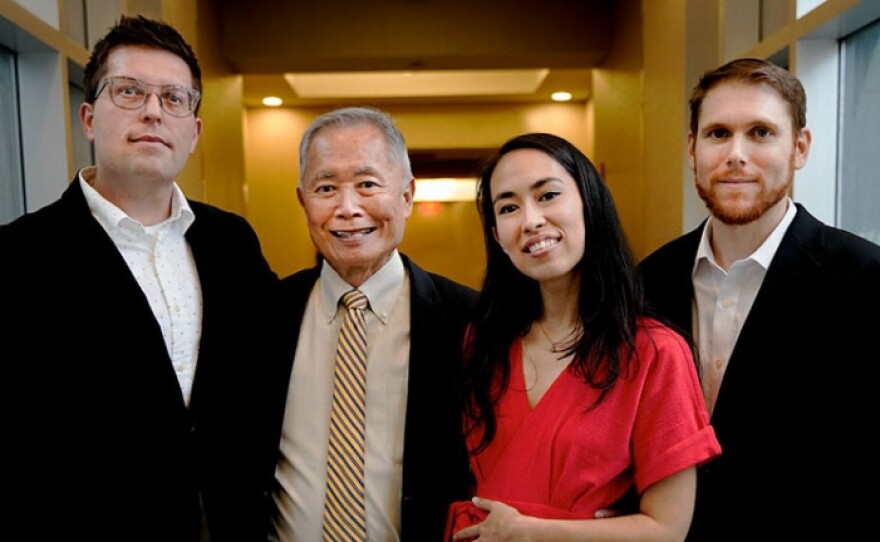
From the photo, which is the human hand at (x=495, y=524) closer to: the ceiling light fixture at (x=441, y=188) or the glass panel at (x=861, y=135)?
the glass panel at (x=861, y=135)

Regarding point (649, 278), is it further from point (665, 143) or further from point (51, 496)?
point (665, 143)

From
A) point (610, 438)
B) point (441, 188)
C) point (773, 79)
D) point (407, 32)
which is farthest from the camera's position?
point (441, 188)

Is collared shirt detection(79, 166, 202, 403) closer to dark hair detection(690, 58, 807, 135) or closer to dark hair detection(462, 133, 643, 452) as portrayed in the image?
dark hair detection(462, 133, 643, 452)

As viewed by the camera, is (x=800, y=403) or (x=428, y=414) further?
(x=428, y=414)

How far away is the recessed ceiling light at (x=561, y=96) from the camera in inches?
264

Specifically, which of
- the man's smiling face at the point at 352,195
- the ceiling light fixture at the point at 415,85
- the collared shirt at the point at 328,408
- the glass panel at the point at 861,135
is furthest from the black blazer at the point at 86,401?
the ceiling light fixture at the point at 415,85

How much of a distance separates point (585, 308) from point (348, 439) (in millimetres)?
603

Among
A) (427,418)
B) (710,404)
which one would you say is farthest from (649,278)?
(427,418)

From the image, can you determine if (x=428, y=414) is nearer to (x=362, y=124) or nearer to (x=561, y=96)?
(x=362, y=124)

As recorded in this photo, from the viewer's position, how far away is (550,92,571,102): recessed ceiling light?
6695 millimetres

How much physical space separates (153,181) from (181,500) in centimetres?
72

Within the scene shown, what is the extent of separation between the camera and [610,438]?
124cm

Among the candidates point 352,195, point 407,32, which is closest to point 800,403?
point 352,195

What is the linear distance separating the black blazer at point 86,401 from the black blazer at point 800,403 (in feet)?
3.83
